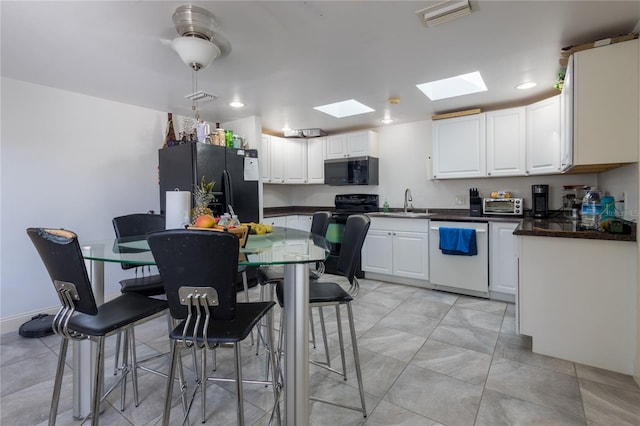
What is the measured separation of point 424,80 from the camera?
286 centimetres

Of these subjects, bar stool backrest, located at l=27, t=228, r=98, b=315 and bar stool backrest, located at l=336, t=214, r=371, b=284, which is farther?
bar stool backrest, located at l=336, t=214, r=371, b=284

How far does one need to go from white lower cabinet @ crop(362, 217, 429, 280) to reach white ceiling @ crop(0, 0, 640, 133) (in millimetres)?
1541

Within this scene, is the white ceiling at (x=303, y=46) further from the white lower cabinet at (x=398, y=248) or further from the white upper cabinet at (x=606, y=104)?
the white lower cabinet at (x=398, y=248)

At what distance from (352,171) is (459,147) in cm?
149

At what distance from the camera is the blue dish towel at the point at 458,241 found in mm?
3348

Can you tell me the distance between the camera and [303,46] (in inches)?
88.2

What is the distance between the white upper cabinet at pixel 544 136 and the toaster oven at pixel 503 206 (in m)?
0.36

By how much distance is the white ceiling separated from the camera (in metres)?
1.81

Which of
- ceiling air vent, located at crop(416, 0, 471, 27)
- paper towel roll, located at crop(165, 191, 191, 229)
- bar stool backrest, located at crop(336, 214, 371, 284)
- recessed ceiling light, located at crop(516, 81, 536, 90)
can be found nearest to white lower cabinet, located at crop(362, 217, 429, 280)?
recessed ceiling light, located at crop(516, 81, 536, 90)

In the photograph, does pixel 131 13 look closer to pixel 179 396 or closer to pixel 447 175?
pixel 179 396

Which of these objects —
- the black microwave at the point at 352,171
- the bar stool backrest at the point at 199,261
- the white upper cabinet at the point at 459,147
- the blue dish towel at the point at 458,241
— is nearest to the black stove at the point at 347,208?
the black microwave at the point at 352,171

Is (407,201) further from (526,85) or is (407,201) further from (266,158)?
(266,158)

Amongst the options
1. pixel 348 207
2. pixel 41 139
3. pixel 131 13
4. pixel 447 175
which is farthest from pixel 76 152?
pixel 447 175

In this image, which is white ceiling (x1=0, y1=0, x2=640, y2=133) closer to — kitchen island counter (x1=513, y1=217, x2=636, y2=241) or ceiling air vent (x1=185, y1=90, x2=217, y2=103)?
ceiling air vent (x1=185, y1=90, x2=217, y2=103)
